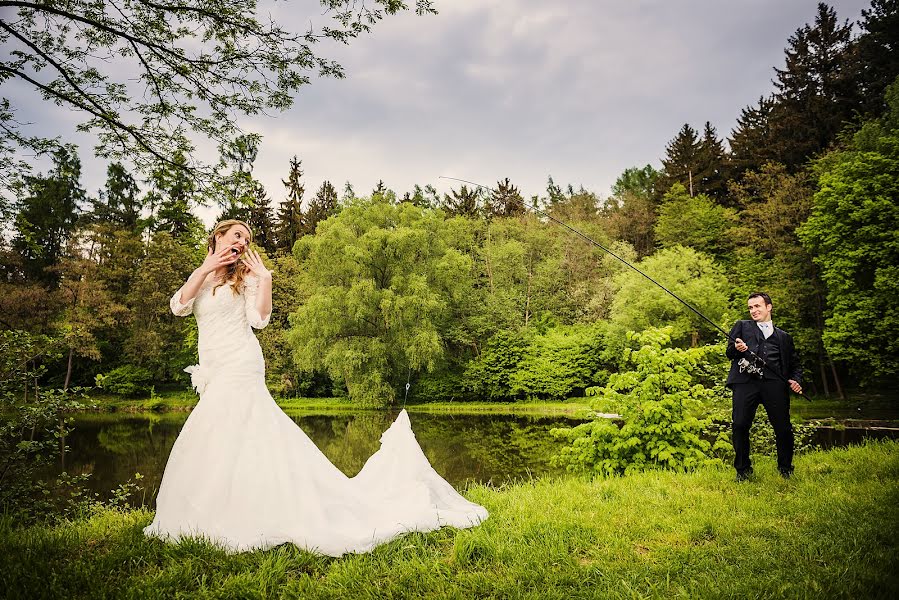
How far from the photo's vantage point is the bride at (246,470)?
3.37m

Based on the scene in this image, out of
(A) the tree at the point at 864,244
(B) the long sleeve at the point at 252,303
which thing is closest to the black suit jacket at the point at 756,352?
(B) the long sleeve at the point at 252,303

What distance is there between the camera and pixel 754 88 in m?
33.7

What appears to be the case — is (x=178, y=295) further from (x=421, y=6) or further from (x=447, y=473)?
(x=447, y=473)

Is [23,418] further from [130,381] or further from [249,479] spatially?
[130,381]

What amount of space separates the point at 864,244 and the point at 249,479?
78.8 feet

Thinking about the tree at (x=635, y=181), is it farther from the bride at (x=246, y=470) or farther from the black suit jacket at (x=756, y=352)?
the bride at (x=246, y=470)

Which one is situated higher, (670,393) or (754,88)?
(754,88)

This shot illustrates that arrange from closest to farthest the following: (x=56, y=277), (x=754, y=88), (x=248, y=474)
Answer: (x=248, y=474) < (x=56, y=277) < (x=754, y=88)

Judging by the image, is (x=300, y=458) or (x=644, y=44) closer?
(x=300, y=458)

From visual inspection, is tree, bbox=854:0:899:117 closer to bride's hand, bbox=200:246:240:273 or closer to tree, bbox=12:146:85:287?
bride's hand, bbox=200:246:240:273

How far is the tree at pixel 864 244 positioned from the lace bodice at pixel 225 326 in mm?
22504

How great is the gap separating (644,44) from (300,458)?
26.6 feet

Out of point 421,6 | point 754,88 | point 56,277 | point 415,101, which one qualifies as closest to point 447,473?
point 415,101

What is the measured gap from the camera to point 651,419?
714 centimetres
